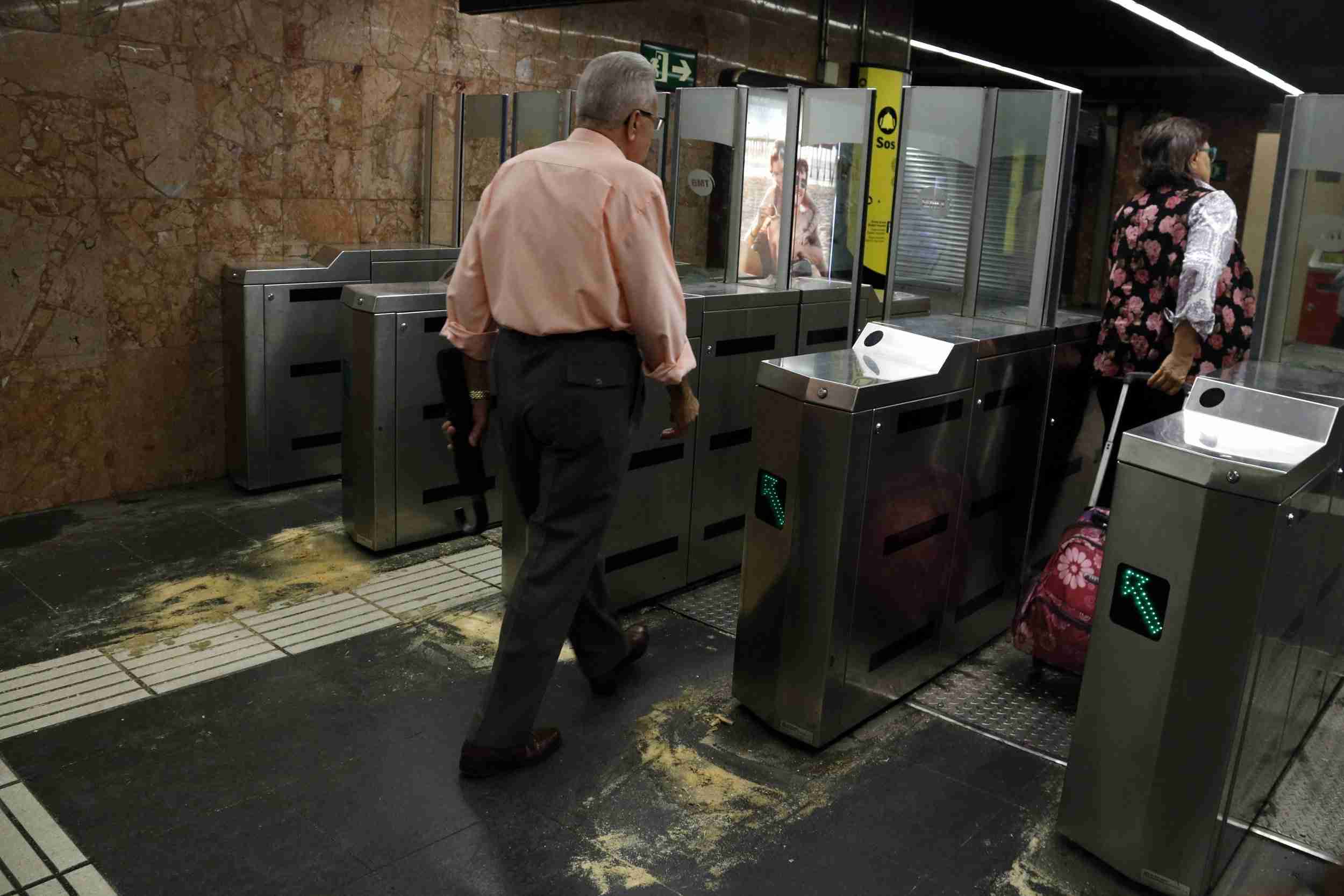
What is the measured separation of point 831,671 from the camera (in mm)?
2812

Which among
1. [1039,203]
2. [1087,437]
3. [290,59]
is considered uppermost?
[290,59]

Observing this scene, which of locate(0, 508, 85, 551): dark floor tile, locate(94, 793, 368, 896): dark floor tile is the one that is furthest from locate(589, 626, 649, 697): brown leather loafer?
locate(0, 508, 85, 551): dark floor tile

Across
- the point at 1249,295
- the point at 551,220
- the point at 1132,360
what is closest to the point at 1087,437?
the point at 1132,360

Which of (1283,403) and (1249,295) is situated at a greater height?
(1249,295)

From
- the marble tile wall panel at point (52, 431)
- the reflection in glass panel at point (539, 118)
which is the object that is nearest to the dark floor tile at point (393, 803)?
the marble tile wall panel at point (52, 431)

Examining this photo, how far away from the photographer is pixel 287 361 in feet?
15.8

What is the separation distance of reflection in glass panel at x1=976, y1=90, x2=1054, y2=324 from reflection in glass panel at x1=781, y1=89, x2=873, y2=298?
1.38 feet

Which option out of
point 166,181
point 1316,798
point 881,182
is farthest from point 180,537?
point 881,182

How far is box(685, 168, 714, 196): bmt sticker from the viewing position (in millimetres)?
4395

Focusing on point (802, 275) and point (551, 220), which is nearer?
point (551, 220)

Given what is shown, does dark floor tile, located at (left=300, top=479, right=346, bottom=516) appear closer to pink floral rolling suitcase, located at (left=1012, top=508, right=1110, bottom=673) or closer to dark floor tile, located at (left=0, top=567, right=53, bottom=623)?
dark floor tile, located at (left=0, top=567, right=53, bottom=623)

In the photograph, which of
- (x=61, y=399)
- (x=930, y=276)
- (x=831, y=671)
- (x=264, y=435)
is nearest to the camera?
→ (x=831, y=671)

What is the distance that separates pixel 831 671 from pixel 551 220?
51.8 inches

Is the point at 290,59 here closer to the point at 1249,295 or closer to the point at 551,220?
the point at 551,220
